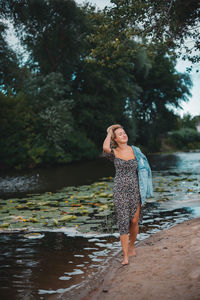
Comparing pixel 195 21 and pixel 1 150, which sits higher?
pixel 195 21

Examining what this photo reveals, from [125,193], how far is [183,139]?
174 feet

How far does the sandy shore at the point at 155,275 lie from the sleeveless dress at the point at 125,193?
57 cm

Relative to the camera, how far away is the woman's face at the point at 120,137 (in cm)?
543

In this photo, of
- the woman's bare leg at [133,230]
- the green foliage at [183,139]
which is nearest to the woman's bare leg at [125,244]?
the woman's bare leg at [133,230]

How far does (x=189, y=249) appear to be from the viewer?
522cm

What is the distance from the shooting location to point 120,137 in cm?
545

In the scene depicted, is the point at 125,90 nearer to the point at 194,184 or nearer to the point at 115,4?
Result: the point at 194,184

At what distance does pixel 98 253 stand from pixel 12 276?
4.97ft

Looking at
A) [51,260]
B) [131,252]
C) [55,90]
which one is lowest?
[51,260]

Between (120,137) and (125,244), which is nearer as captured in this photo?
(125,244)

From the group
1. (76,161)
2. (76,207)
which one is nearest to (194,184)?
(76,207)

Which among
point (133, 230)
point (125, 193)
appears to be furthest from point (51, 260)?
point (125, 193)

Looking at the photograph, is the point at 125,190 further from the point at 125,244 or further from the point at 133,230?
the point at 125,244

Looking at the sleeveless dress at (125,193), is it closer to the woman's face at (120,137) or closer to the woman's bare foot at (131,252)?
the woman's face at (120,137)
